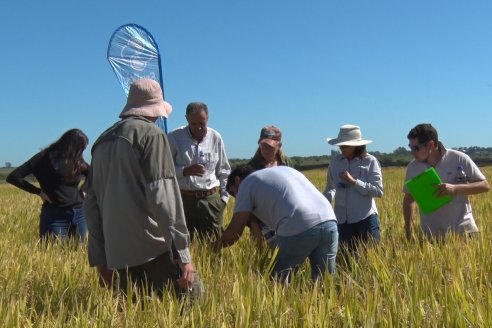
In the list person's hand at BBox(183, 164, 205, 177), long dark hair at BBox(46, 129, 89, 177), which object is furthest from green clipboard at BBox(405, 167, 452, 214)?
long dark hair at BBox(46, 129, 89, 177)

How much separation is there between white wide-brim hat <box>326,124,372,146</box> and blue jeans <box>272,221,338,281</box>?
1.23 m

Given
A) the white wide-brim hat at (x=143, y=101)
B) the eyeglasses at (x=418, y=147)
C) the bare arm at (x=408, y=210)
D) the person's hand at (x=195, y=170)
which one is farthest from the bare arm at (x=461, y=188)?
the white wide-brim hat at (x=143, y=101)

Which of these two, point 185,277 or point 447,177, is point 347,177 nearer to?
point 447,177

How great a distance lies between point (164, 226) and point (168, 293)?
28 cm

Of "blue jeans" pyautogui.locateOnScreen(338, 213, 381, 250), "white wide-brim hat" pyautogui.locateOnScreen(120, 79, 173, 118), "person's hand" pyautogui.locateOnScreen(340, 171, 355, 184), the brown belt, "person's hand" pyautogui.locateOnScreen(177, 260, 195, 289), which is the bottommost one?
"blue jeans" pyautogui.locateOnScreen(338, 213, 381, 250)

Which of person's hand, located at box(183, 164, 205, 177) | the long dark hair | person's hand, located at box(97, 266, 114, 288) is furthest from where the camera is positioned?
the long dark hair

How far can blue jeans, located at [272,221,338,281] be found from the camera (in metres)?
3.15

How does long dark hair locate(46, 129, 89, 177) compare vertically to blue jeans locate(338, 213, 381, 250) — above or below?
above

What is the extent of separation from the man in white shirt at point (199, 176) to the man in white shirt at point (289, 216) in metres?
1.34

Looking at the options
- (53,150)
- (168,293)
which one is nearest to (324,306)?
(168,293)

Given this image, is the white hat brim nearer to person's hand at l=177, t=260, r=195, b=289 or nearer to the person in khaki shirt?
the person in khaki shirt

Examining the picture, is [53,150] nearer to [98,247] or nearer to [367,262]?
[98,247]

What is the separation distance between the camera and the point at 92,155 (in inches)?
105

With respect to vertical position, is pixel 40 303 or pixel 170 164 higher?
pixel 170 164
